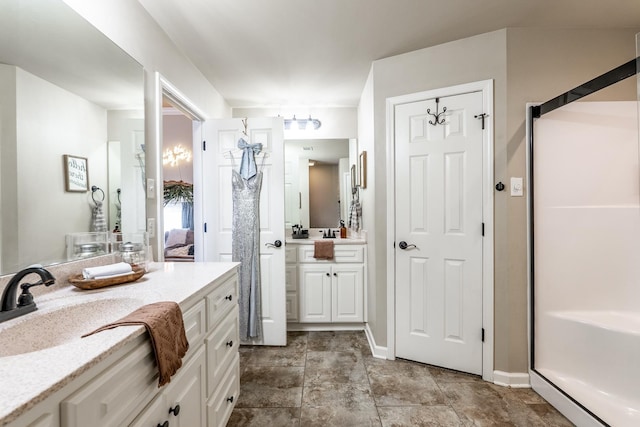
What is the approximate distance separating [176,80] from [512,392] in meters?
3.15

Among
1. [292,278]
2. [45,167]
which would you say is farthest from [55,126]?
[292,278]

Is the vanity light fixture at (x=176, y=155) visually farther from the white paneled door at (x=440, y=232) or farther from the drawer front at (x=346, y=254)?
the white paneled door at (x=440, y=232)

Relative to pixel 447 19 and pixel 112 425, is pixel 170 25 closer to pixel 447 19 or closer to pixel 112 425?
pixel 447 19

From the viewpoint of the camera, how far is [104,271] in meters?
1.20

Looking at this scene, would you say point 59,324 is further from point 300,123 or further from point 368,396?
point 300,123

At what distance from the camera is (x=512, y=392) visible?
72.5 inches

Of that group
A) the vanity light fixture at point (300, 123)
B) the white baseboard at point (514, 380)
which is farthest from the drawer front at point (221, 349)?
the vanity light fixture at point (300, 123)

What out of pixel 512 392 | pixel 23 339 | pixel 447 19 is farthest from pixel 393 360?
pixel 447 19

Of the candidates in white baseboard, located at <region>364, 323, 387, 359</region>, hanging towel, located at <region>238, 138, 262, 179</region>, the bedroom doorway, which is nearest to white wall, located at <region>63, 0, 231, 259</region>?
hanging towel, located at <region>238, 138, 262, 179</region>

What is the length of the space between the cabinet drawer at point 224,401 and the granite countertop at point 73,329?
1.87 feet

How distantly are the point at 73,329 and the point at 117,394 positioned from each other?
1.28 feet

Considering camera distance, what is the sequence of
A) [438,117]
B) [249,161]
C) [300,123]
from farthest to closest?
[300,123] → [249,161] → [438,117]

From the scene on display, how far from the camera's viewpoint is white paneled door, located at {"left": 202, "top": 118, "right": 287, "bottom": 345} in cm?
253

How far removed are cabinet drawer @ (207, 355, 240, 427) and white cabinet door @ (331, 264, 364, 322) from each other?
1324mm
